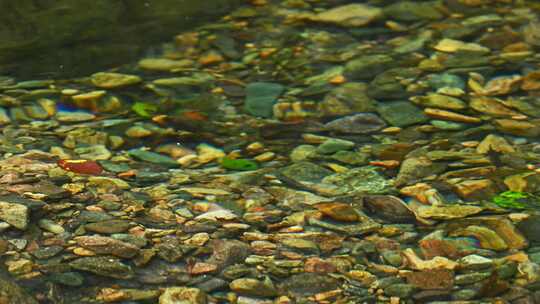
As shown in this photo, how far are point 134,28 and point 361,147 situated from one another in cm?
170

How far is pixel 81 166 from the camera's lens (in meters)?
3.67

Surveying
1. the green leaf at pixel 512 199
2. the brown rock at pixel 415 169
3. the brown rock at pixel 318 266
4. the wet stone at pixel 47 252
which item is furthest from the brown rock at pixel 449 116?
the wet stone at pixel 47 252

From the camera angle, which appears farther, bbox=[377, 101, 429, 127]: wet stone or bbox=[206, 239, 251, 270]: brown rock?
bbox=[377, 101, 429, 127]: wet stone

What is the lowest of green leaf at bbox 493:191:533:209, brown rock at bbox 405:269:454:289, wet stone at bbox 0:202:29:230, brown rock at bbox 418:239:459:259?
green leaf at bbox 493:191:533:209

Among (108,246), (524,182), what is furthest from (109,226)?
(524,182)

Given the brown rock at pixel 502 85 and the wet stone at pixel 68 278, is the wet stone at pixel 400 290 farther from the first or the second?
the brown rock at pixel 502 85

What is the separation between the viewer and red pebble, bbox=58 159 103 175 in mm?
3639

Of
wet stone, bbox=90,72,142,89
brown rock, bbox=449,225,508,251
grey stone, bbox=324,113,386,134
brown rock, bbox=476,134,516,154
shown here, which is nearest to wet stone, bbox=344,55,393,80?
grey stone, bbox=324,113,386,134

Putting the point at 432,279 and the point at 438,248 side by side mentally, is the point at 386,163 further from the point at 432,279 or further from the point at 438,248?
the point at 432,279

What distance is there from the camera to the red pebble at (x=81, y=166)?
364 cm

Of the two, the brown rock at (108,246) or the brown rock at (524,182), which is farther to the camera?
the brown rock at (524,182)

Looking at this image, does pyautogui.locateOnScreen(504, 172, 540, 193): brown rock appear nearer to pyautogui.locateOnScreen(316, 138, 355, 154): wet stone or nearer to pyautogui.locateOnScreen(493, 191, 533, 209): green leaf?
pyautogui.locateOnScreen(493, 191, 533, 209): green leaf

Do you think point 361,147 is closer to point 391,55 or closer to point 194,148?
point 194,148

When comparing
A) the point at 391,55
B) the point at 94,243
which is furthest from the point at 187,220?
the point at 391,55
